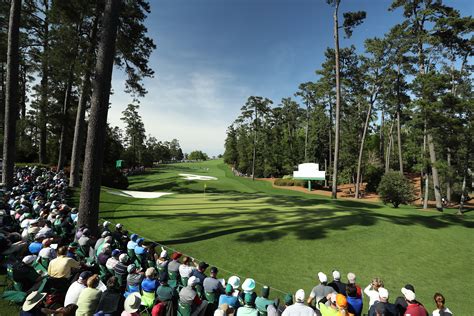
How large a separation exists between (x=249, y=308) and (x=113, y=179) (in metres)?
30.2

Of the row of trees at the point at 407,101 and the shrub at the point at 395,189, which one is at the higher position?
the row of trees at the point at 407,101

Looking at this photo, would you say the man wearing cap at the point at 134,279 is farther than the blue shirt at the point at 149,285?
Yes

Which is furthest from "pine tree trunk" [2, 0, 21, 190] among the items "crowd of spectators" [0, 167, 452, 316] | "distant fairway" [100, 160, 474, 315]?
"crowd of spectators" [0, 167, 452, 316]

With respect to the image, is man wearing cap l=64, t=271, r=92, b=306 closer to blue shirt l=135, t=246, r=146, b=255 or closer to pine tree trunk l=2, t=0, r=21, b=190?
blue shirt l=135, t=246, r=146, b=255

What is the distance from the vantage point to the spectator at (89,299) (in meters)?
5.00

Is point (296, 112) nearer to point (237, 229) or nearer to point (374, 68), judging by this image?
point (374, 68)

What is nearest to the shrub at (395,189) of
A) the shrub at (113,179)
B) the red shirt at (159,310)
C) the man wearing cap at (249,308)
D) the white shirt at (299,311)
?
the white shirt at (299,311)

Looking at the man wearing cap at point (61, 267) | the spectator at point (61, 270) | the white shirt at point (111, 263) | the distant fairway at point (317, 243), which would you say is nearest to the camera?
the spectator at point (61, 270)

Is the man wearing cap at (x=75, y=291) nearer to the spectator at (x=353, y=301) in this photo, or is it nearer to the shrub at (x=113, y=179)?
the spectator at (x=353, y=301)

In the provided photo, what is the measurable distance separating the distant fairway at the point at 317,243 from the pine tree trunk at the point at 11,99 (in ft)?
20.7

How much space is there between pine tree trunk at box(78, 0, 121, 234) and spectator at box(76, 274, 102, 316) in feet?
18.9

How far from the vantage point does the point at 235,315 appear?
545 centimetres

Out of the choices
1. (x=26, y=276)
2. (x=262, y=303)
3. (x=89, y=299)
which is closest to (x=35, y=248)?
(x=26, y=276)

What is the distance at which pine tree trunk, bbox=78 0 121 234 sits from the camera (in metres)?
10.1
